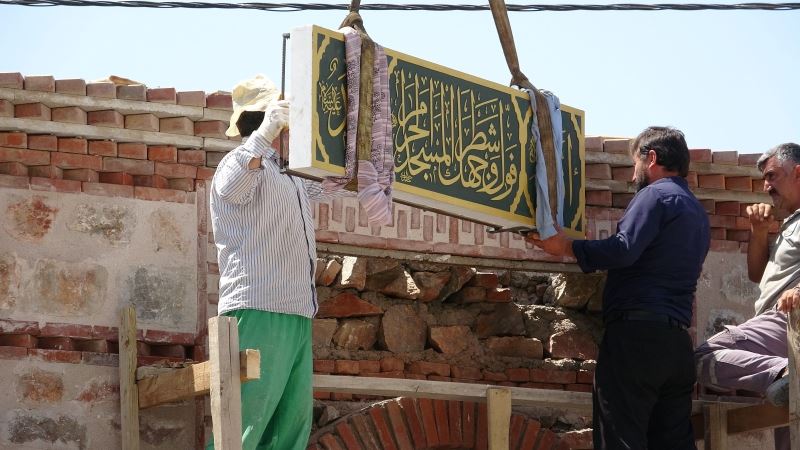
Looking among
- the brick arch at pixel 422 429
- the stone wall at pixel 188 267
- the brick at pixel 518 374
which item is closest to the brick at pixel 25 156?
the stone wall at pixel 188 267

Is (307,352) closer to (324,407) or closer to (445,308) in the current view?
(324,407)

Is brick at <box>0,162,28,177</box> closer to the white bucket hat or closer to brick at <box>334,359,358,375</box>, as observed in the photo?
the white bucket hat

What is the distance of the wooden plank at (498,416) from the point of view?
726 cm

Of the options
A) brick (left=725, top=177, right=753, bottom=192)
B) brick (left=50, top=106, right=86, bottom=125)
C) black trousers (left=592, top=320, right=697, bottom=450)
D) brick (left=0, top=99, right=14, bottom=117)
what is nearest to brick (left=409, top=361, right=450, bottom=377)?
black trousers (left=592, top=320, right=697, bottom=450)

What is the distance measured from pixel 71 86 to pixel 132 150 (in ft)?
1.42

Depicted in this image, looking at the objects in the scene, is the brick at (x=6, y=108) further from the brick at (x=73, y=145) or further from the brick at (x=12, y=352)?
the brick at (x=12, y=352)

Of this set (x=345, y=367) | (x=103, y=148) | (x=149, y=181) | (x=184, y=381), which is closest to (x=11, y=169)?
(x=103, y=148)

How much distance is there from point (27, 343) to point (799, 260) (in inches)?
145

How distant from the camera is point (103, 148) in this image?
7531 mm

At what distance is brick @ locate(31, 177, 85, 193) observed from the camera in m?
7.41

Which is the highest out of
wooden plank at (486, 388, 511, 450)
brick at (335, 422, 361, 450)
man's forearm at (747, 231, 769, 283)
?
man's forearm at (747, 231, 769, 283)

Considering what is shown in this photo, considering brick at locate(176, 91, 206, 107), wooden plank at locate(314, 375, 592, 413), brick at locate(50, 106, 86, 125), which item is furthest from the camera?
brick at locate(176, 91, 206, 107)

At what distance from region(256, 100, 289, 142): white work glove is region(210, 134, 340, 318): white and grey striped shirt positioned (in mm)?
35

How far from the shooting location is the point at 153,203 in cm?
759
